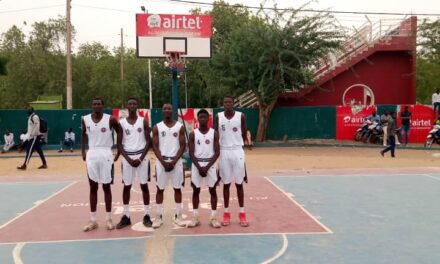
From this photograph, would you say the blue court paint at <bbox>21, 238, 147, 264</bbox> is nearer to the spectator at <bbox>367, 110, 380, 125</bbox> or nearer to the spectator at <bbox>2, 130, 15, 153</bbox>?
the spectator at <bbox>2, 130, 15, 153</bbox>

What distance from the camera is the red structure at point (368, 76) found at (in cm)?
2661

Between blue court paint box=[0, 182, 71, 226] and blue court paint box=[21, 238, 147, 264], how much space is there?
6.96ft

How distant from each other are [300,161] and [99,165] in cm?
1111

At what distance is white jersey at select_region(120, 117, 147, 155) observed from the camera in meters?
7.51

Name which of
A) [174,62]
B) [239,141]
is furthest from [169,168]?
[174,62]

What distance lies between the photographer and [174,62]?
47.3ft

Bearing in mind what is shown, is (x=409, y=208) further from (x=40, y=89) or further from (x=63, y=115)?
(x=40, y=89)

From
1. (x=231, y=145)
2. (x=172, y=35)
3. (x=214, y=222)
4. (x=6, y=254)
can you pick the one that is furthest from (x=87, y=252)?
(x=172, y=35)

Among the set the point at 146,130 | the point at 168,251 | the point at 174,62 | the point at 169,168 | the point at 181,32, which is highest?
the point at 181,32

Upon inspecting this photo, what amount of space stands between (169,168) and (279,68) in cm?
1681

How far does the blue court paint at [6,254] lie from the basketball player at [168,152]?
82.6 inches

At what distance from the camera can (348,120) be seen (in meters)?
24.8

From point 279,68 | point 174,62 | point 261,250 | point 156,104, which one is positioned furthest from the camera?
point 156,104

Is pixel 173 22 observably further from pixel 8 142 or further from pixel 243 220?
pixel 8 142
